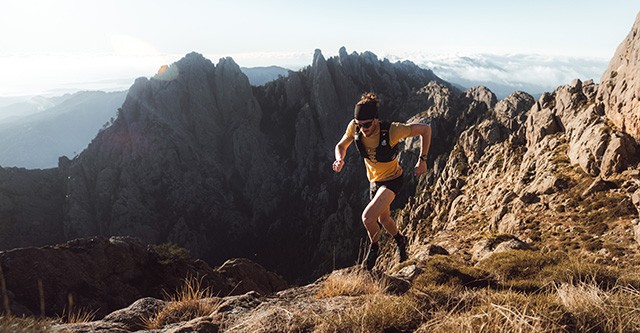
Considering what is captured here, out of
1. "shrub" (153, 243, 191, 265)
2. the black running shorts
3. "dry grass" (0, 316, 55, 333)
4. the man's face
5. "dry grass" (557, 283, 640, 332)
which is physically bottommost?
"shrub" (153, 243, 191, 265)

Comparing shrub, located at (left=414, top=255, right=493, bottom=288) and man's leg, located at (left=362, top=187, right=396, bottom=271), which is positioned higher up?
man's leg, located at (left=362, top=187, right=396, bottom=271)

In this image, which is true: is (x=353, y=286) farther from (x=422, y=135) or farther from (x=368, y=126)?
(x=422, y=135)

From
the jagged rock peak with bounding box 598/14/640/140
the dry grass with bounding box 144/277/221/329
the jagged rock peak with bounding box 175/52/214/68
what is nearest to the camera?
the dry grass with bounding box 144/277/221/329

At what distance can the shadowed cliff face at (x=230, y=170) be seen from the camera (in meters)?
121

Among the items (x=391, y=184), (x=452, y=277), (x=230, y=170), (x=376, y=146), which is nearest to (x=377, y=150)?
(x=376, y=146)

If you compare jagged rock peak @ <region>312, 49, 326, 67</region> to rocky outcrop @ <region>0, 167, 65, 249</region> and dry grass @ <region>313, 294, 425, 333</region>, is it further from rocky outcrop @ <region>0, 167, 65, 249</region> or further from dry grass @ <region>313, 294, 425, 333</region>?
dry grass @ <region>313, 294, 425, 333</region>

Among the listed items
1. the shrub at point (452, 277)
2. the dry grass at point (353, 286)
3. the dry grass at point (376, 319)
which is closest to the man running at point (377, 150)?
the dry grass at point (353, 286)

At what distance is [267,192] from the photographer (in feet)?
488

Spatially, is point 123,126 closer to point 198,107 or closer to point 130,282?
point 198,107

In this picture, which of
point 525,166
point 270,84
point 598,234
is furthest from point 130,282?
point 270,84

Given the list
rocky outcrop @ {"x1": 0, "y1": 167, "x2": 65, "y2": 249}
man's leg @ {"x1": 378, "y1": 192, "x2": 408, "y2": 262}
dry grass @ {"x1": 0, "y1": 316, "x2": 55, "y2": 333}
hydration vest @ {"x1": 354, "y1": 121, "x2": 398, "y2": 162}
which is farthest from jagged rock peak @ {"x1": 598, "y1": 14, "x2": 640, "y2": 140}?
rocky outcrop @ {"x1": 0, "y1": 167, "x2": 65, "y2": 249}

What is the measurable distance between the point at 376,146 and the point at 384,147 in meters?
0.20

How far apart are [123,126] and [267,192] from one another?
6239 centimetres

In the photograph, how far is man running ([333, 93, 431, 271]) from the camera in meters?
7.93
